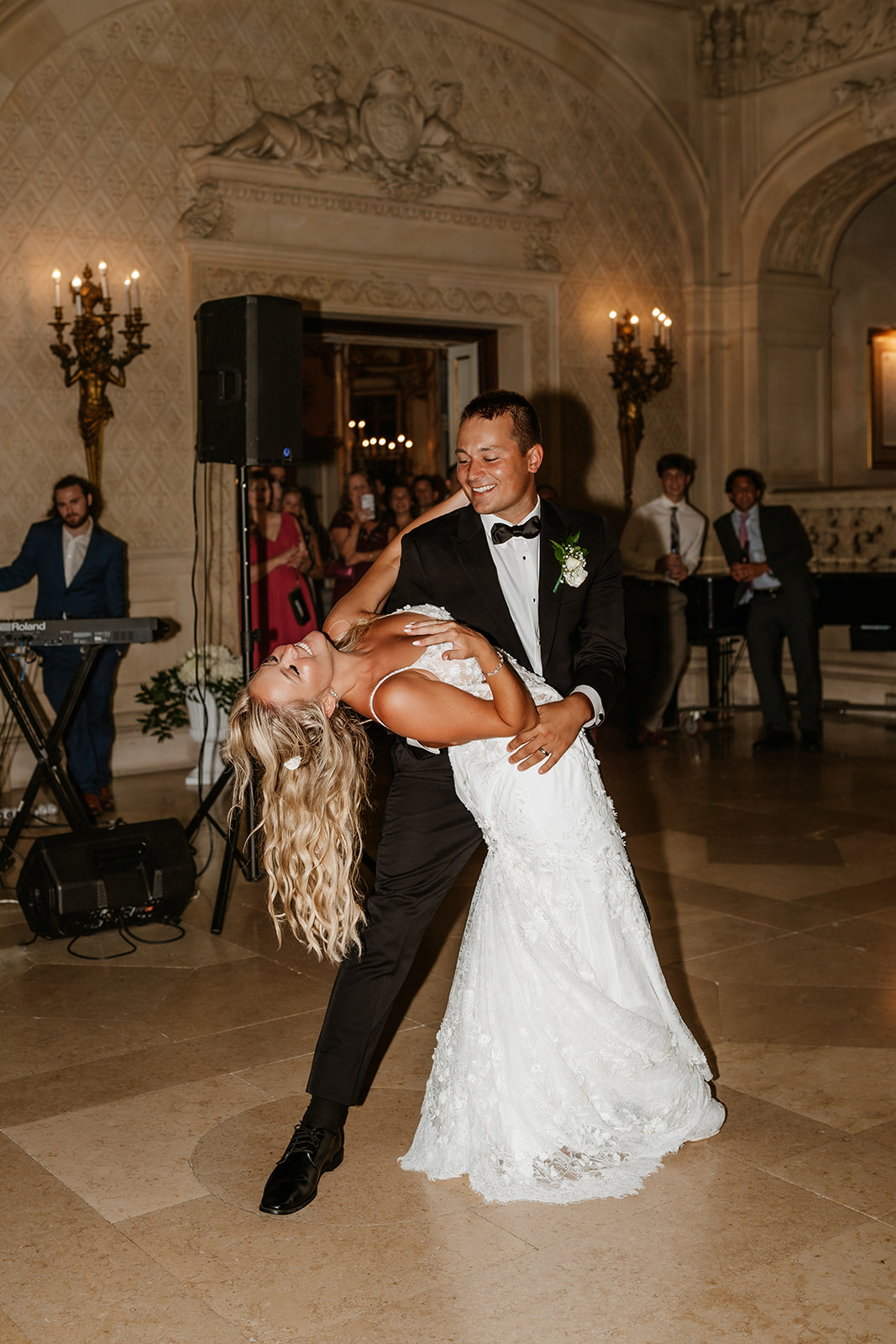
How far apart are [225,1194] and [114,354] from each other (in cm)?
605

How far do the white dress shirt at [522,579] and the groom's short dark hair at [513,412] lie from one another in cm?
20

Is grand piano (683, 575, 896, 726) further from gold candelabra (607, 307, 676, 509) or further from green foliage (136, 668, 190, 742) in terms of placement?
green foliage (136, 668, 190, 742)

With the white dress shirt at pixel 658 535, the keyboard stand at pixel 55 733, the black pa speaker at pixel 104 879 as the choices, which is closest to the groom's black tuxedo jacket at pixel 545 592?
the black pa speaker at pixel 104 879

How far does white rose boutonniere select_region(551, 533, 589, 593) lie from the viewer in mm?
3074

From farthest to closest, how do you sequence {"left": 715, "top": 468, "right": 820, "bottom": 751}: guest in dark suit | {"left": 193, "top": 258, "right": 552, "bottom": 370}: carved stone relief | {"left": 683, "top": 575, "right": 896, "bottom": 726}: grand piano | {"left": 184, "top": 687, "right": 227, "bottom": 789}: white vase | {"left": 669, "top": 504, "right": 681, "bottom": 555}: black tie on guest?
{"left": 683, "top": 575, "right": 896, "bottom": 726}: grand piano
{"left": 669, "top": 504, "right": 681, "bottom": 555}: black tie on guest
{"left": 715, "top": 468, "right": 820, "bottom": 751}: guest in dark suit
{"left": 193, "top": 258, "right": 552, "bottom": 370}: carved stone relief
{"left": 184, "top": 687, "right": 227, "bottom": 789}: white vase

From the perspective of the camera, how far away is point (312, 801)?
2.84 metres

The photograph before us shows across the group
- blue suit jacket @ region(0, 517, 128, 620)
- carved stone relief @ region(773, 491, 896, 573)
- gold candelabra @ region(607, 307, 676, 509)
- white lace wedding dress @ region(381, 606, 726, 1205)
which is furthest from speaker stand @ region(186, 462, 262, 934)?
carved stone relief @ region(773, 491, 896, 573)

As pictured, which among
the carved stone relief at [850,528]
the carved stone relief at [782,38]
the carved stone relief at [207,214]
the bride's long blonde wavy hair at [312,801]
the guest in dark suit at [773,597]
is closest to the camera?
the bride's long blonde wavy hair at [312,801]

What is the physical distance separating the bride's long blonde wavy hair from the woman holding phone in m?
5.69

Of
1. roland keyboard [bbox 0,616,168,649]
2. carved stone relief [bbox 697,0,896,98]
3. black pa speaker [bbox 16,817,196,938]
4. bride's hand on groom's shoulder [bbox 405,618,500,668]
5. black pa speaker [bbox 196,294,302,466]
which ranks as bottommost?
black pa speaker [bbox 16,817,196,938]

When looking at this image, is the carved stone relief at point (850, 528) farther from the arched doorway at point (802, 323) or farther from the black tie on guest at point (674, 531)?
the black tie on guest at point (674, 531)

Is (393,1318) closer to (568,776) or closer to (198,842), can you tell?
(568,776)

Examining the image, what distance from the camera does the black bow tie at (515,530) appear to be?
307 cm

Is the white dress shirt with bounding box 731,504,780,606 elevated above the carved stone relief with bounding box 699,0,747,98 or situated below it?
below
